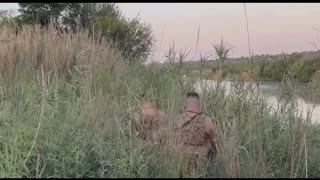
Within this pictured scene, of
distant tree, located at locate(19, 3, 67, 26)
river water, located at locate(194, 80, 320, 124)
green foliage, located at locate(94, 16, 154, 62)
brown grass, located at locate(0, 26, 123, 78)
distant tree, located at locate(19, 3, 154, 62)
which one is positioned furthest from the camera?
distant tree, located at locate(19, 3, 67, 26)

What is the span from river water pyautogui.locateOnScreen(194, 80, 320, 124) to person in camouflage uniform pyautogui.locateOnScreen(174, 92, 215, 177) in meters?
0.88

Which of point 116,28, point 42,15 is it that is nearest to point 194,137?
point 116,28

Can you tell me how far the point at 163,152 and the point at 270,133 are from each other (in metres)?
1.20

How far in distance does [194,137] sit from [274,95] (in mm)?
1595

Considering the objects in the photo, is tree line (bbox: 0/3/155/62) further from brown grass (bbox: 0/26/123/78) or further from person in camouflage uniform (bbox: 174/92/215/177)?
person in camouflage uniform (bbox: 174/92/215/177)

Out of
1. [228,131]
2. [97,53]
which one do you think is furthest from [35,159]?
[97,53]

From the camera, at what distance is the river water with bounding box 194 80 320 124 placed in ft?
13.7

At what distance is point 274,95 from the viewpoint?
488cm

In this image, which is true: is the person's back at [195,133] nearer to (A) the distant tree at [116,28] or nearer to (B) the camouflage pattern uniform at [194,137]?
(B) the camouflage pattern uniform at [194,137]

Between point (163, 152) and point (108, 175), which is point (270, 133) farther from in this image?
point (108, 175)

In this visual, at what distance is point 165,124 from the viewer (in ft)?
11.5

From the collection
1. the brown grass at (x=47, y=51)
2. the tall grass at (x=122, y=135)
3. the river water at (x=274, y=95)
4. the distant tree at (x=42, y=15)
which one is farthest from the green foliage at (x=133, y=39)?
the tall grass at (x=122, y=135)

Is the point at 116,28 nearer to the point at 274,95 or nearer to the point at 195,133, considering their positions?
the point at 274,95

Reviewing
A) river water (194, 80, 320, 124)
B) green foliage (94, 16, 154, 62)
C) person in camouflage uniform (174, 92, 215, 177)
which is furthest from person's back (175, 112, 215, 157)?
green foliage (94, 16, 154, 62)
